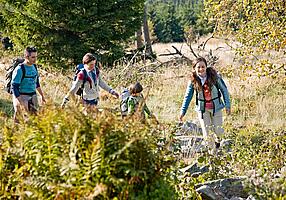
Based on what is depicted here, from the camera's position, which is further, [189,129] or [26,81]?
[189,129]

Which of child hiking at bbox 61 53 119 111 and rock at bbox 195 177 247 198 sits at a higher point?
child hiking at bbox 61 53 119 111

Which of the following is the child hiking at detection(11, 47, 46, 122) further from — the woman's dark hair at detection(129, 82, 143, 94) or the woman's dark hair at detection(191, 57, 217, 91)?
the woman's dark hair at detection(191, 57, 217, 91)

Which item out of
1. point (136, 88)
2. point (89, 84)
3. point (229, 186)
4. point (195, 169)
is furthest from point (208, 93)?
point (229, 186)

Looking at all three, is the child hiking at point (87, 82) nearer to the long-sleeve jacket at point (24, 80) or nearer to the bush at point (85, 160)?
the long-sleeve jacket at point (24, 80)

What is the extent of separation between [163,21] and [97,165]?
178ft

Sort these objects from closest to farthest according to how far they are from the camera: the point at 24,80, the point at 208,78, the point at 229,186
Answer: the point at 229,186
the point at 208,78
the point at 24,80

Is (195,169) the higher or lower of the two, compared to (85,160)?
lower

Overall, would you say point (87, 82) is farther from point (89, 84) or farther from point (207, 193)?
point (207, 193)

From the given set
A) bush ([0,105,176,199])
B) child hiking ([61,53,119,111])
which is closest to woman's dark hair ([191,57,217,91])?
child hiking ([61,53,119,111])

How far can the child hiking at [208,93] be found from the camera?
6.98 meters

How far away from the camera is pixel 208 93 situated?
705cm

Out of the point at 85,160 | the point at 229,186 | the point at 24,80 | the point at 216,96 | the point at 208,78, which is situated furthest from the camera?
the point at 24,80

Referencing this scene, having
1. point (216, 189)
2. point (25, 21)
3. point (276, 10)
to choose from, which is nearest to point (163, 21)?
point (25, 21)

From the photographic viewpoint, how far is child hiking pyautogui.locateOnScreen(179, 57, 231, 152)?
6980 mm
